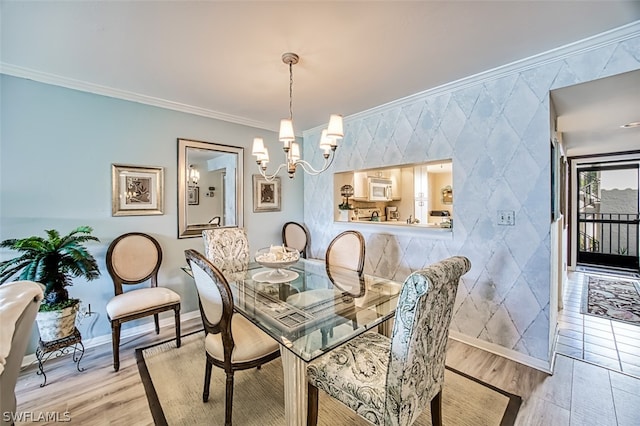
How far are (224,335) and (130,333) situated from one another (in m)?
1.95

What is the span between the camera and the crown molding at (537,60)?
1.83 meters

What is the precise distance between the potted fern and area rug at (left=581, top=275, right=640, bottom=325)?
527cm

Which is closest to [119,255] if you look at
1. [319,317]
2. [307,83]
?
[319,317]

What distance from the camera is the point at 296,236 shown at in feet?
13.7

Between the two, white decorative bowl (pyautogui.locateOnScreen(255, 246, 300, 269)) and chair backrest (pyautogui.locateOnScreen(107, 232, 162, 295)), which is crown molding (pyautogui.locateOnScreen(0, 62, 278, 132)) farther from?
white decorative bowl (pyautogui.locateOnScreen(255, 246, 300, 269))

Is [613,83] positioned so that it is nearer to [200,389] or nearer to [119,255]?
[200,389]

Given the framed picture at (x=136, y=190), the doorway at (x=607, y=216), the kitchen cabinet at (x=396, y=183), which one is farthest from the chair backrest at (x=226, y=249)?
the doorway at (x=607, y=216)

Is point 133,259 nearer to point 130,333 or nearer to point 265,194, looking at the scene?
point 130,333

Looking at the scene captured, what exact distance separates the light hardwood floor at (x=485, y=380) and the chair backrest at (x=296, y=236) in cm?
222

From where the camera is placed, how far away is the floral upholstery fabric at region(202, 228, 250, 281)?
111 inches

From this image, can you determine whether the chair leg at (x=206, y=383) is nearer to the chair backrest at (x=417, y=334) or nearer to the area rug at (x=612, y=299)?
the chair backrest at (x=417, y=334)

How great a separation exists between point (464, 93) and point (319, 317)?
244cm

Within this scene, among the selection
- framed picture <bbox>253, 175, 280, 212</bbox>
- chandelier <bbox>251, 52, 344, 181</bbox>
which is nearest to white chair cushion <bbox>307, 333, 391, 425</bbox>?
chandelier <bbox>251, 52, 344, 181</bbox>

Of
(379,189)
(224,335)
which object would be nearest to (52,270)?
(224,335)
